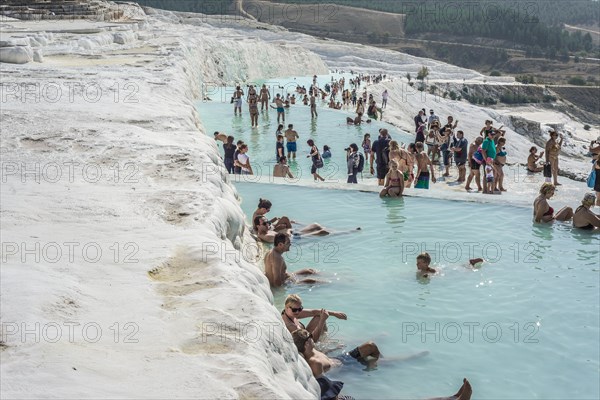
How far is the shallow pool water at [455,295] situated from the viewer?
5793mm

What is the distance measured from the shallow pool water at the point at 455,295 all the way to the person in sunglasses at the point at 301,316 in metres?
0.21

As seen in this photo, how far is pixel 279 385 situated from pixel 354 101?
1056 inches

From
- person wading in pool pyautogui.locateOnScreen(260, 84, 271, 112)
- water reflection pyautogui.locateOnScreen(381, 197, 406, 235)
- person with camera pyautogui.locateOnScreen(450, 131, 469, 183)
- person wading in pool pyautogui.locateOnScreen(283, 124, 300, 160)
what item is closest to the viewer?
water reflection pyautogui.locateOnScreen(381, 197, 406, 235)

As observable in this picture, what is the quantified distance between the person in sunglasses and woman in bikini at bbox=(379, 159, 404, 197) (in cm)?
424

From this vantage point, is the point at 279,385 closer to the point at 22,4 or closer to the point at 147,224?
the point at 147,224

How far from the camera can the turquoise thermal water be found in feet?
19.0

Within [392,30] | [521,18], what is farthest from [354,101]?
[521,18]

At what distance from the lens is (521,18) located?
Result: 108438mm

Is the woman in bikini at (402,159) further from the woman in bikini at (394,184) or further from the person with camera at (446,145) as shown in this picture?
the person with camera at (446,145)

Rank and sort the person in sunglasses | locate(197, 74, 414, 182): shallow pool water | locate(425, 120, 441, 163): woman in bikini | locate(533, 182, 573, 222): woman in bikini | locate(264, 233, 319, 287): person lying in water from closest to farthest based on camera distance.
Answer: the person in sunglasses → locate(264, 233, 319, 287): person lying in water → locate(533, 182, 573, 222): woman in bikini → locate(197, 74, 414, 182): shallow pool water → locate(425, 120, 441, 163): woman in bikini

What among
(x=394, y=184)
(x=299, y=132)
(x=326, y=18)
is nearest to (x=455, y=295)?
(x=394, y=184)

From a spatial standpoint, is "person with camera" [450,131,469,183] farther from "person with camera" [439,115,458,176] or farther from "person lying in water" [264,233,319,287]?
"person lying in water" [264,233,319,287]

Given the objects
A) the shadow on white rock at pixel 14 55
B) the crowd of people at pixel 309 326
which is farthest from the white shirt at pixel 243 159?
the shadow on white rock at pixel 14 55

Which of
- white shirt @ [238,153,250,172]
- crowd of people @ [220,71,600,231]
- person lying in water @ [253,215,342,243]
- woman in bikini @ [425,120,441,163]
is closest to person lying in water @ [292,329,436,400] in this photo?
person lying in water @ [253,215,342,243]
